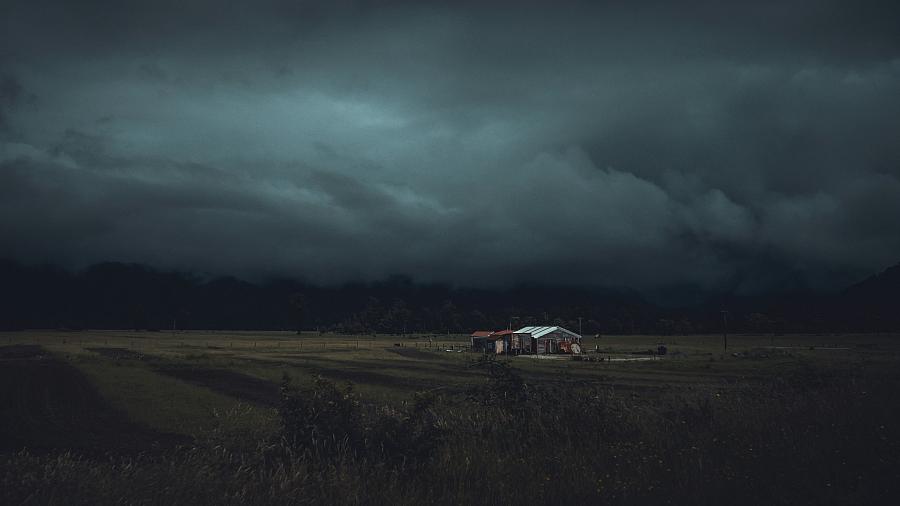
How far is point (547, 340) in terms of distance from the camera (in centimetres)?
11131

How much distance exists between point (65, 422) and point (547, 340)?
3596 inches

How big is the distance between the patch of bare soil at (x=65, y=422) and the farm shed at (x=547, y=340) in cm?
7950

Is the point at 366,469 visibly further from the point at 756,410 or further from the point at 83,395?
the point at 83,395

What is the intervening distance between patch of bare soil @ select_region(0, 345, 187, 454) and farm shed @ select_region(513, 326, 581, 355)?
79498 mm

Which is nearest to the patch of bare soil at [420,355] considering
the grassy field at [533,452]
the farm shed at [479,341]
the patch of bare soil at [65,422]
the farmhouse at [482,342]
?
the farmhouse at [482,342]

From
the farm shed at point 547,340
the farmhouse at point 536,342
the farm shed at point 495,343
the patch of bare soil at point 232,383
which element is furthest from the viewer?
the farm shed at point 495,343

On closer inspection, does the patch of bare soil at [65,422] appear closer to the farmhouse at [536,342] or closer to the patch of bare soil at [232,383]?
the patch of bare soil at [232,383]

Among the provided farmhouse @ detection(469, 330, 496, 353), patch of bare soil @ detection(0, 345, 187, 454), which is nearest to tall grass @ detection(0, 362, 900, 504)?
patch of bare soil @ detection(0, 345, 187, 454)

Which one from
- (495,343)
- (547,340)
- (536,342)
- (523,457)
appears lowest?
(495,343)

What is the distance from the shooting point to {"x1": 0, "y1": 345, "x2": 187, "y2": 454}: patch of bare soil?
22419 millimetres

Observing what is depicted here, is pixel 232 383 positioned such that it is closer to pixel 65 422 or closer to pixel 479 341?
pixel 65 422

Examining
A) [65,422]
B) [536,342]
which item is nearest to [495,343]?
[536,342]

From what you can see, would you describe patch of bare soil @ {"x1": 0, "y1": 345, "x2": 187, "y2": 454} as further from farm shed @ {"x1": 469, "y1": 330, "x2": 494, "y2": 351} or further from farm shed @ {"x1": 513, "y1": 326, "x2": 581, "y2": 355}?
farm shed @ {"x1": 469, "y1": 330, "x2": 494, "y2": 351}

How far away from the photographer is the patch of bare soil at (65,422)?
22.4 m
